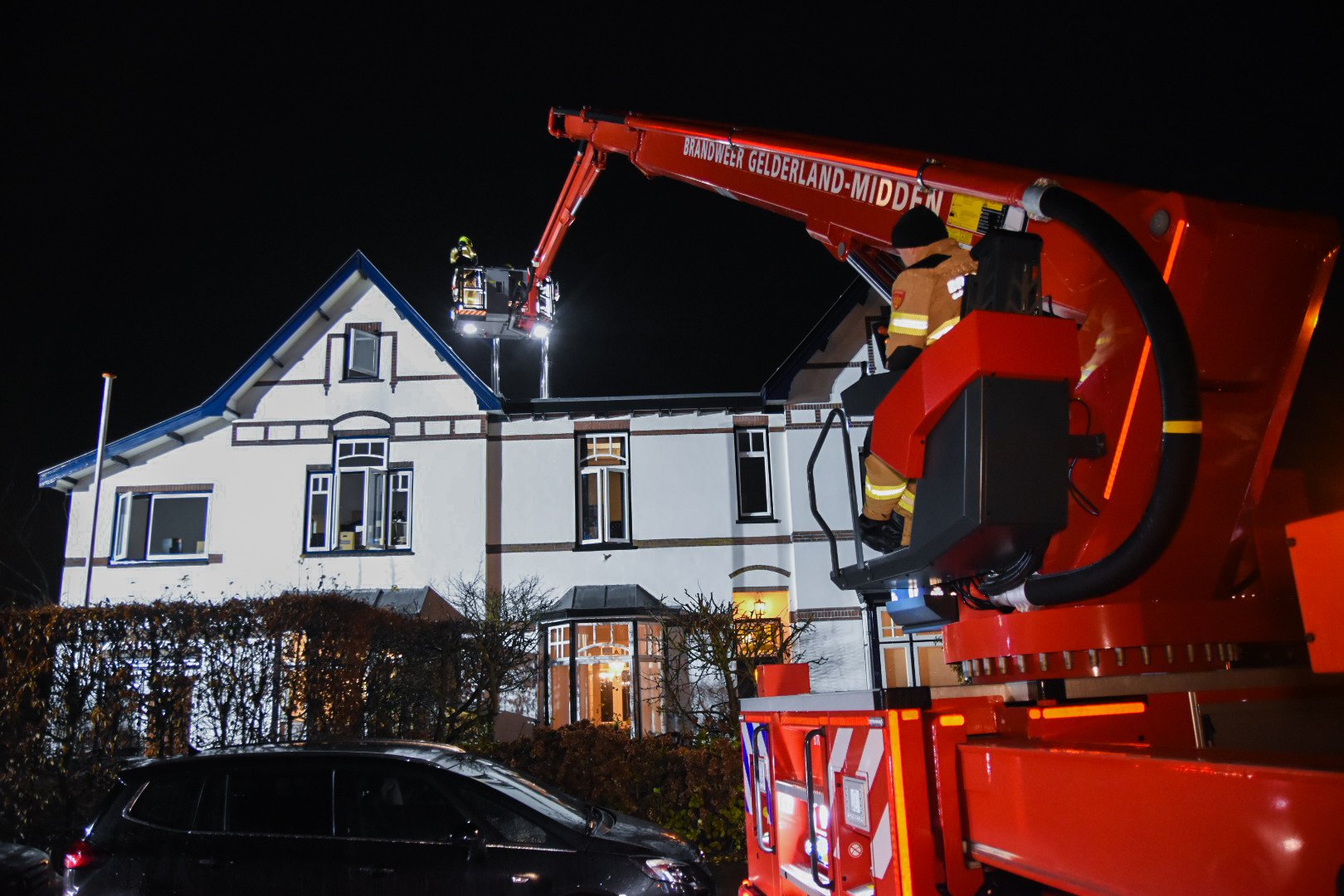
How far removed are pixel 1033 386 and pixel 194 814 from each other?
643cm

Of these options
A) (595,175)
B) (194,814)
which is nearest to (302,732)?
(194,814)

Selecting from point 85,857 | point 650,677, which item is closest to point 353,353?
point 650,677

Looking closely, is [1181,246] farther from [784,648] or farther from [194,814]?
[784,648]

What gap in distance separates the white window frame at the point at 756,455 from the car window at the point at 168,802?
1429 cm

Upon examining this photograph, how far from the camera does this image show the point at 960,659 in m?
3.72

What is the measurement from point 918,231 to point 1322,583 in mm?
2167

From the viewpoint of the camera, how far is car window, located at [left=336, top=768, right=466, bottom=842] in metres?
6.41

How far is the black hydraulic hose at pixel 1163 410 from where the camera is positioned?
2814mm

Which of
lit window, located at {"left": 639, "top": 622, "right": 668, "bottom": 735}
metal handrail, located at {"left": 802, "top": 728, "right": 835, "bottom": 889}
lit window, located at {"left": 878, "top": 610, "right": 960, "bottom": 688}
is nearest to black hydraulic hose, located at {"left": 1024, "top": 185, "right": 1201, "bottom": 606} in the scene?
metal handrail, located at {"left": 802, "top": 728, "right": 835, "bottom": 889}

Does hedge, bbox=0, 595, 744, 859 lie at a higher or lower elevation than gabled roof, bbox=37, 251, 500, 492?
lower

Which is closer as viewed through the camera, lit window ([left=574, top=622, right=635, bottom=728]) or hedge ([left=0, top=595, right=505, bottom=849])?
hedge ([left=0, top=595, right=505, bottom=849])

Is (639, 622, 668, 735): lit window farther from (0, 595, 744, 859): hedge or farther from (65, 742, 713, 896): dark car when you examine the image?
(65, 742, 713, 896): dark car

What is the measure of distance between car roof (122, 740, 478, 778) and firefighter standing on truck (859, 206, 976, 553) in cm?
440

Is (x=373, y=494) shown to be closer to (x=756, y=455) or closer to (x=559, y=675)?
(x=559, y=675)
